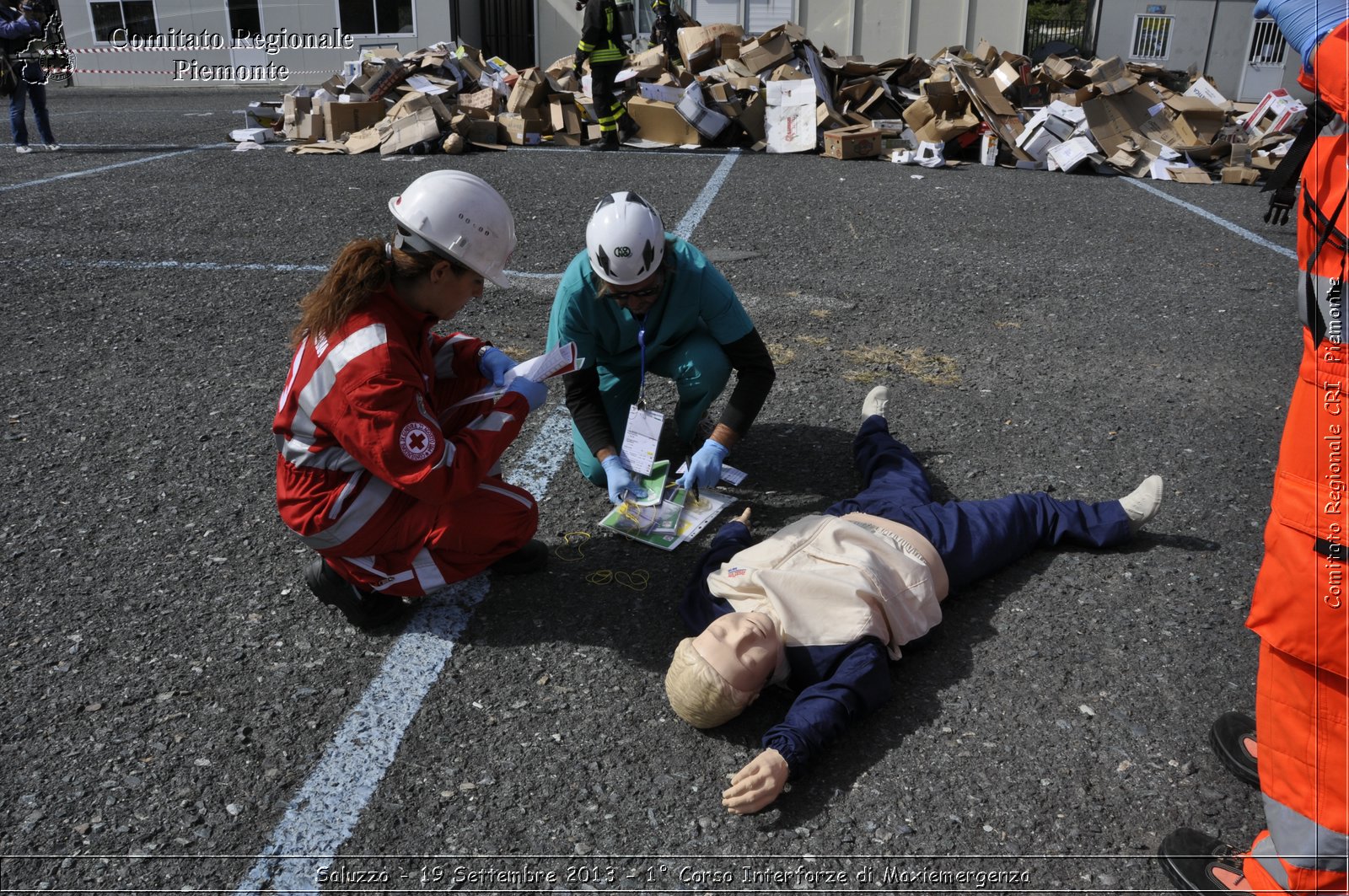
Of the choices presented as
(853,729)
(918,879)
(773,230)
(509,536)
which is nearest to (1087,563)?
(853,729)

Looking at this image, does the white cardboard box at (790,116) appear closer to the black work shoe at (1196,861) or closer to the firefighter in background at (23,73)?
the firefighter in background at (23,73)

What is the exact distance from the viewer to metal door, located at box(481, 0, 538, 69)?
21.0 meters

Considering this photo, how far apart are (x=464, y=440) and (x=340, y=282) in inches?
20.5

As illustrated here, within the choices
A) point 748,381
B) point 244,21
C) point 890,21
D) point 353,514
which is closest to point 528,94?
point 748,381

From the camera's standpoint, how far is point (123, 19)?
68.1 ft

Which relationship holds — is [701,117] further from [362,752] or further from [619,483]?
[362,752]

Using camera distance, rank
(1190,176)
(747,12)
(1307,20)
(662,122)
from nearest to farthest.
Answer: (1307,20)
(1190,176)
(662,122)
(747,12)

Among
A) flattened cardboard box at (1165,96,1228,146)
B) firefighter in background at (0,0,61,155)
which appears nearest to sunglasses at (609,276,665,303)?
flattened cardboard box at (1165,96,1228,146)

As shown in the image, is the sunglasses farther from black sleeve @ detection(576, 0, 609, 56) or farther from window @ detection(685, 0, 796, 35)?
window @ detection(685, 0, 796, 35)

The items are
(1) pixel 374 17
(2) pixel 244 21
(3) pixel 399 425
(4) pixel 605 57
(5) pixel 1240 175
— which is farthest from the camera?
(2) pixel 244 21

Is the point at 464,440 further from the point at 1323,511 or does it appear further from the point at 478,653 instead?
the point at 1323,511

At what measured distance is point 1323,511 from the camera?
62.9 inches

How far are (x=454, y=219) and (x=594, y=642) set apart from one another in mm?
1242

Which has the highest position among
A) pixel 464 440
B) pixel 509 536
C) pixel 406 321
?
pixel 406 321
